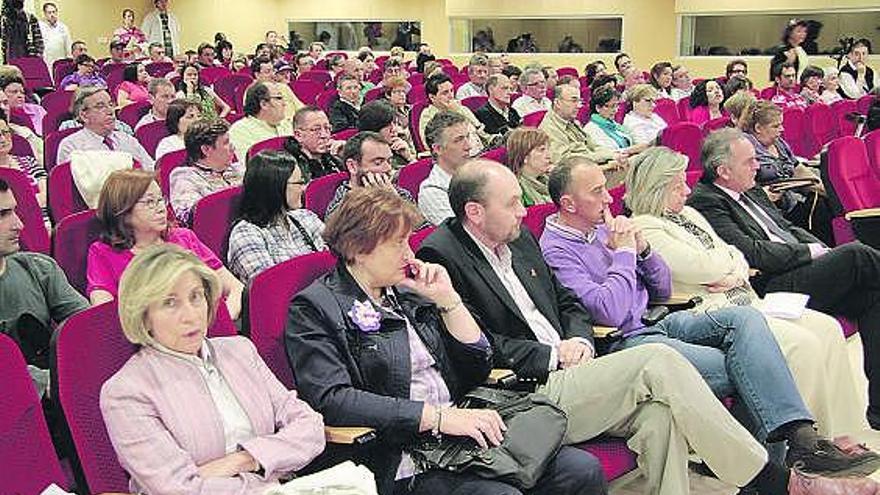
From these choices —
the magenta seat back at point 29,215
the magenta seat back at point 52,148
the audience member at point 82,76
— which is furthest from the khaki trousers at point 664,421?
the audience member at point 82,76

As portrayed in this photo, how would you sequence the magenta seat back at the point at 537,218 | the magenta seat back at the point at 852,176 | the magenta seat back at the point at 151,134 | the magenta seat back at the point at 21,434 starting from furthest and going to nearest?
the magenta seat back at the point at 151,134 < the magenta seat back at the point at 852,176 < the magenta seat back at the point at 537,218 < the magenta seat back at the point at 21,434

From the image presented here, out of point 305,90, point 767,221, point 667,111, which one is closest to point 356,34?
point 305,90

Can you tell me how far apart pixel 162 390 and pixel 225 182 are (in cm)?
243

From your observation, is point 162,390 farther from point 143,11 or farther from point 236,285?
point 143,11

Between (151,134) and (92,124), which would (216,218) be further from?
(151,134)

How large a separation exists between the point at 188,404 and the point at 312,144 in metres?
3.03

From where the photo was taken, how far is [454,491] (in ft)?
7.72

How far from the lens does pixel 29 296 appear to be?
2785mm

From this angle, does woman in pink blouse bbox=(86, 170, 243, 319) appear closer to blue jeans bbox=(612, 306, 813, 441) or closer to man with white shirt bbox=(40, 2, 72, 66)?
blue jeans bbox=(612, 306, 813, 441)

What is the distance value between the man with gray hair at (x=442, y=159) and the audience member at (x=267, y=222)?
0.96 m

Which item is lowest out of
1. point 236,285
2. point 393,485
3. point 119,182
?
point 393,485

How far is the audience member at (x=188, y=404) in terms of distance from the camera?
2070 millimetres

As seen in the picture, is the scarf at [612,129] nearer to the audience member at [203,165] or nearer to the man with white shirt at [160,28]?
the audience member at [203,165]

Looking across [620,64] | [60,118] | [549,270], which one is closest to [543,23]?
[620,64]
